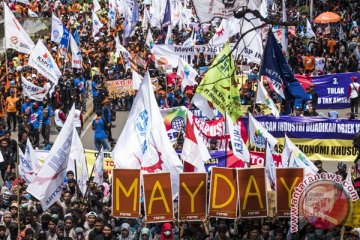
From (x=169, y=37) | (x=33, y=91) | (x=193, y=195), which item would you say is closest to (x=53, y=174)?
(x=193, y=195)

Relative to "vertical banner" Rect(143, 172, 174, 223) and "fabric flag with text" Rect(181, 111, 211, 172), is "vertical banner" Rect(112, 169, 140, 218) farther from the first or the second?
"fabric flag with text" Rect(181, 111, 211, 172)

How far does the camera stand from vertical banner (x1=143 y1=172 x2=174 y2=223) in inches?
581

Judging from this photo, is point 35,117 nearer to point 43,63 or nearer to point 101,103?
point 43,63

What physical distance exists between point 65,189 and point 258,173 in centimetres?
326

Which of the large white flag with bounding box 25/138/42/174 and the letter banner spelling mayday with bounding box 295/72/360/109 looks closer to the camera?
the large white flag with bounding box 25/138/42/174

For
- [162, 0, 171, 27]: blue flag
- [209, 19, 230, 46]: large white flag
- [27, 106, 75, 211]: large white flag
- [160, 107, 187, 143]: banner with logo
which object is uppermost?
[162, 0, 171, 27]: blue flag

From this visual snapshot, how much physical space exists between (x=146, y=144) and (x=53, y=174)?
4.51 feet

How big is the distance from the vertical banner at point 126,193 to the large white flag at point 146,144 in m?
0.78

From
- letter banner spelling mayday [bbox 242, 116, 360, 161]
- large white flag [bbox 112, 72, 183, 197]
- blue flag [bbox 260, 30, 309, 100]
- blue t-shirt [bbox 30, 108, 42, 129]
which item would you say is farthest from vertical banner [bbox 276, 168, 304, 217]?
blue t-shirt [bbox 30, 108, 42, 129]

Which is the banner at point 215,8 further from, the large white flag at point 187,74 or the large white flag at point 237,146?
the large white flag at point 187,74

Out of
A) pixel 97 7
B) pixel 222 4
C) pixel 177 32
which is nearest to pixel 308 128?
pixel 222 4

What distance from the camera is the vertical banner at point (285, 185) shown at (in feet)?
48.4

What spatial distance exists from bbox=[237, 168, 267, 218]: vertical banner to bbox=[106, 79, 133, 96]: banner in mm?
12806

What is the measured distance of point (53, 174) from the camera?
1611 centimetres
